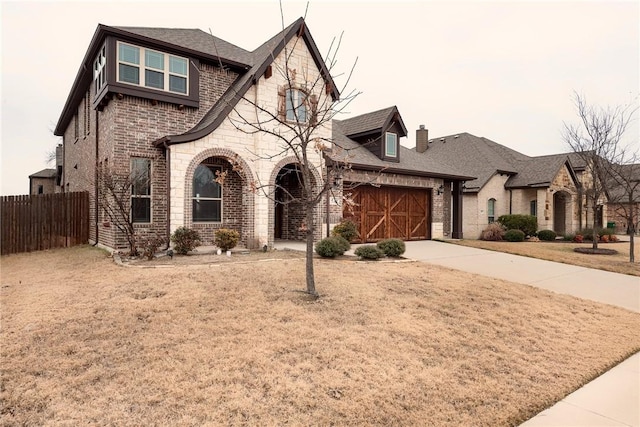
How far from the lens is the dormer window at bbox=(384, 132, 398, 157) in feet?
55.1

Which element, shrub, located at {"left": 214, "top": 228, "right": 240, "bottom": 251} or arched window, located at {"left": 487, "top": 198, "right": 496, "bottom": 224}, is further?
arched window, located at {"left": 487, "top": 198, "right": 496, "bottom": 224}

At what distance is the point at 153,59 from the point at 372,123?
9616mm

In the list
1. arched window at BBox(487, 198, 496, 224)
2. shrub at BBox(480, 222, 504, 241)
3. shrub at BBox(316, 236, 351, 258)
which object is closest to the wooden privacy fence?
shrub at BBox(316, 236, 351, 258)

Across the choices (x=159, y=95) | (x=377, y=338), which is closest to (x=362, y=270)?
(x=377, y=338)

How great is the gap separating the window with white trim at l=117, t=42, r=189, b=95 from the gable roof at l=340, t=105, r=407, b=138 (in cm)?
822

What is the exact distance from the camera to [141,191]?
1152 centimetres

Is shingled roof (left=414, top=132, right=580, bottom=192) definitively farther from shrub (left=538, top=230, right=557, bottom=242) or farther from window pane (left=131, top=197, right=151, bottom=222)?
window pane (left=131, top=197, right=151, bottom=222)

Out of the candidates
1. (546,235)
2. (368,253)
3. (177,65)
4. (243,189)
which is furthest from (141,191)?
(546,235)

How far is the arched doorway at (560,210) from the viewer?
982 inches

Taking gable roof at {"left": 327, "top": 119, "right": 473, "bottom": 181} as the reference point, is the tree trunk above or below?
below

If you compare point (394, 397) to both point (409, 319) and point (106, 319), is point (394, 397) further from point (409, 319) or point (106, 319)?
point (106, 319)

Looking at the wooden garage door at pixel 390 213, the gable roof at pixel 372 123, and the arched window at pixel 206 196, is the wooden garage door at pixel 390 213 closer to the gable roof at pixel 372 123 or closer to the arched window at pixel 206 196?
the gable roof at pixel 372 123

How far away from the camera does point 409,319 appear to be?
573cm

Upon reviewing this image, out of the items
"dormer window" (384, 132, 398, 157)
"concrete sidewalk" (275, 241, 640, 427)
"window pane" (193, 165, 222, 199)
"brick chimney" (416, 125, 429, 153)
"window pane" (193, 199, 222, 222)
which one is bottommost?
"concrete sidewalk" (275, 241, 640, 427)
